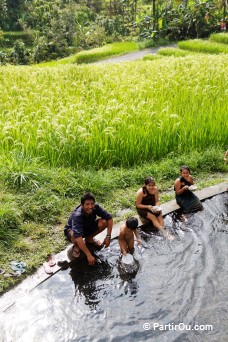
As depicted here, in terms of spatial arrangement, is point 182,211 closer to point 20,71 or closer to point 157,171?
point 157,171

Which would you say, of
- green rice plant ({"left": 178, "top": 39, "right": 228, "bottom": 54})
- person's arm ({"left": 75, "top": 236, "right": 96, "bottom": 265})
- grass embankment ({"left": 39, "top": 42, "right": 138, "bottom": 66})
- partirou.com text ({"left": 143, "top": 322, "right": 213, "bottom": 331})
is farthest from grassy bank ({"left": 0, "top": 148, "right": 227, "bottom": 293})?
grass embankment ({"left": 39, "top": 42, "right": 138, "bottom": 66})

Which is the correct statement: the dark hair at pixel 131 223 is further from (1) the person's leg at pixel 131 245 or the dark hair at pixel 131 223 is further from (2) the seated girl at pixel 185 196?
(2) the seated girl at pixel 185 196

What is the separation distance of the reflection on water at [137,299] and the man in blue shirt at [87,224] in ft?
0.75

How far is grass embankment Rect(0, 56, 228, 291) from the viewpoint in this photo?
16.5ft

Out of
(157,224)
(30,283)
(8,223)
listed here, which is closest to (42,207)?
(8,223)

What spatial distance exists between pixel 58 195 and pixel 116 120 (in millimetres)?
2150

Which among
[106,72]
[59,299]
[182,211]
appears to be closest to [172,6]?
[106,72]

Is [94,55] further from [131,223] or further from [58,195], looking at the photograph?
[131,223]

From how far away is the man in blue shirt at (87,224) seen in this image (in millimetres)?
4270

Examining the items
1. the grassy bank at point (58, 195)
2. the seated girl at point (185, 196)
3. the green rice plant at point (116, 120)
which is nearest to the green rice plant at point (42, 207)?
the grassy bank at point (58, 195)

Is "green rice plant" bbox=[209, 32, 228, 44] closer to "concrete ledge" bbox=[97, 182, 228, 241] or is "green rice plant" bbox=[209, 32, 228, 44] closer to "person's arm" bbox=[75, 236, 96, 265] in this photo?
"concrete ledge" bbox=[97, 182, 228, 241]

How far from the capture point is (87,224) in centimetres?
455

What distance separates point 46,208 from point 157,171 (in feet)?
6.82

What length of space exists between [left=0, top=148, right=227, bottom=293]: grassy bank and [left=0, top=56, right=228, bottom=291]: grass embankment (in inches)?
0.5
